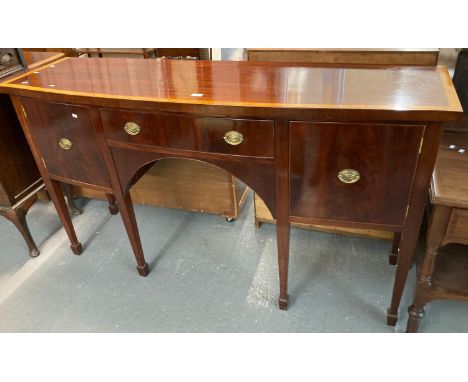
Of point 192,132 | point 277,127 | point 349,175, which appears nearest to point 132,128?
point 192,132

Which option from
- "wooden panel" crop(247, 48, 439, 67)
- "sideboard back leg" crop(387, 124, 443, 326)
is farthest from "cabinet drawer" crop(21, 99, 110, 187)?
"sideboard back leg" crop(387, 124, 443, 326)

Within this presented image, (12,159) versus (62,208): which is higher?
(12,159)

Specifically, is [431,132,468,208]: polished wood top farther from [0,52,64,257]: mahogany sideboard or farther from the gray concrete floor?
[0,52,64,257]: mahogany sideboard

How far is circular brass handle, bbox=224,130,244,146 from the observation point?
1.14m

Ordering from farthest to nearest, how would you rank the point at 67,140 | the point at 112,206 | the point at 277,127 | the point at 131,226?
the point at 112,206 → the point at 131,226 → the point at 67,140 → the point at 277,127

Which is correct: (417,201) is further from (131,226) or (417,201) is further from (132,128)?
(131,226)

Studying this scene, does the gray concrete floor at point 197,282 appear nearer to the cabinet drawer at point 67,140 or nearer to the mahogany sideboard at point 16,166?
the mahogany sideboard at point 16,166

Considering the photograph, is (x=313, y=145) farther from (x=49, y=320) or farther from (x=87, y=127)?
(x=49, y=320)

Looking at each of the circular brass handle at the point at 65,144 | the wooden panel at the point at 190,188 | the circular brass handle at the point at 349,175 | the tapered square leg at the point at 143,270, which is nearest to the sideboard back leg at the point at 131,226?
the tapered square leg at the point at 143,270

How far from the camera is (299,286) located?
1611 millimetres

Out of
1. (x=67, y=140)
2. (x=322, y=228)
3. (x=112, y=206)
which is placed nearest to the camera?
(x=67, y=140)

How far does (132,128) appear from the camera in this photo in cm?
126

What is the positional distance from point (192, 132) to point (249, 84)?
0.23m
